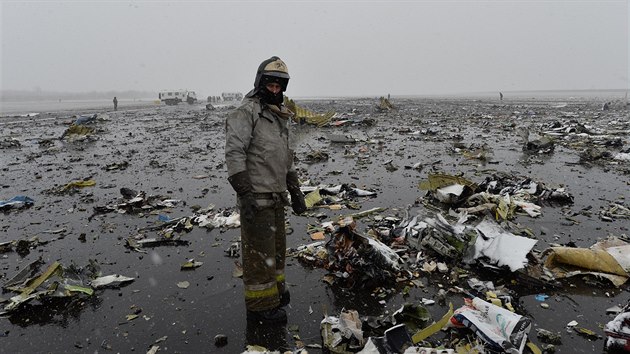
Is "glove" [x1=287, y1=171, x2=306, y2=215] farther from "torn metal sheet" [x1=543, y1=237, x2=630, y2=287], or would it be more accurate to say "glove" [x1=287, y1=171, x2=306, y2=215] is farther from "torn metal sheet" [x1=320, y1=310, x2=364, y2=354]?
"torn metal sheet" [x1=543, y1=237, x2=630, y2=287]

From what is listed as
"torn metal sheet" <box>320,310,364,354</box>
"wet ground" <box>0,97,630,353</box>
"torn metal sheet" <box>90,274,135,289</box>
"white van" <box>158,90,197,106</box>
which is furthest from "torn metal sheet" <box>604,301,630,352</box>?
"white van" <box>158,90,197,106</box>

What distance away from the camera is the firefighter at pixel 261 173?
2.91m

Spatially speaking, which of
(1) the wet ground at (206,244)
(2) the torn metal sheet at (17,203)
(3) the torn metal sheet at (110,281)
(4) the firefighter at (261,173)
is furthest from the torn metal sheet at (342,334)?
(2) the torn metal sheet at (17,203)

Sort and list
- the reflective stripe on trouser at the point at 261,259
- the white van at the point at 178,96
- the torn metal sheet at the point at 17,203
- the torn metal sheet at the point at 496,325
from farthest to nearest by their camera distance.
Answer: the white van at the point at 178,96 → the torn metal sheet at the point at 17,203 → the reflective stripe on trouser at the point at 261,259 → the torn metal sheet at the point at 496,325

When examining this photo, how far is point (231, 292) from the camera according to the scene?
3.78 meters

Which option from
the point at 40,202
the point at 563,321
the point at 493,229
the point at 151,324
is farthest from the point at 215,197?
the point at 563,321

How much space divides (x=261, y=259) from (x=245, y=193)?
2.10 feet

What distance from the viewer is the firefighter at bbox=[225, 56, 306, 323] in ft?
9.53

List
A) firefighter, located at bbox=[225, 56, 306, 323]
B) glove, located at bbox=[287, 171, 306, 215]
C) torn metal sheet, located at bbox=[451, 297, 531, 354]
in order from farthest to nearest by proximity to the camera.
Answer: glove, located at bbox=[287, 171, 306, 215]
firefighter, located at bbox=[225, 56, 306, 323]
torn metal sheet, located at bbox=[451, 297, 531, 354]

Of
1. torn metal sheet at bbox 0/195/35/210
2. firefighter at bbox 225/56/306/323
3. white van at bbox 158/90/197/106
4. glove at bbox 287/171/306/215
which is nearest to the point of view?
firefighter at bbox 225/56/306/323

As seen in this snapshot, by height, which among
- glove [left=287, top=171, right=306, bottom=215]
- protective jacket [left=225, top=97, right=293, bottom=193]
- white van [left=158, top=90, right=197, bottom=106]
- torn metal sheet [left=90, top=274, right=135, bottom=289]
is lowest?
torn metal sheet [left=90, top=274, right=135, bottom=289]

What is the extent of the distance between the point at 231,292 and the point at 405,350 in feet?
6.45

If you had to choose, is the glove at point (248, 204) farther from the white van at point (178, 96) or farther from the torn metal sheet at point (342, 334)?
the white van at point (178, 96)

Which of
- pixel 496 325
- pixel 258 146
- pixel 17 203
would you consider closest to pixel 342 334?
pixel 496 325
